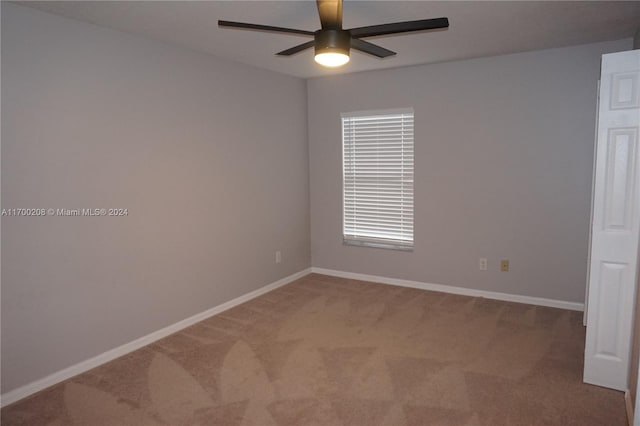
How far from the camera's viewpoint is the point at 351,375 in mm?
3012

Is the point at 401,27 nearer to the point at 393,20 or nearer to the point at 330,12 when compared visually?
the point at 330,12

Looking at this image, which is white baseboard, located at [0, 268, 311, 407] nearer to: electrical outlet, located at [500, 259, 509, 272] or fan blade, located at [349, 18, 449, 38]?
electrical outlet, located at [500, 259, 509, 272]

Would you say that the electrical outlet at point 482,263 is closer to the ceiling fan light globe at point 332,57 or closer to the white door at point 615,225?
the white door at point 615,225

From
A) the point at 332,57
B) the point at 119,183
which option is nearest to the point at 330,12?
the point at 332,57

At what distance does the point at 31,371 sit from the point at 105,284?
2.34 ft

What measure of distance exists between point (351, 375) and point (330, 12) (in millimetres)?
2287

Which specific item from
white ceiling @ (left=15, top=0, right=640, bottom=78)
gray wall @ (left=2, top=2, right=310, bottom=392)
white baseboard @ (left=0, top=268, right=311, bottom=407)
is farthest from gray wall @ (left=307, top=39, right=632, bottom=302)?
white baseboard @ (left=0, top=268, right=311, bottom=407)

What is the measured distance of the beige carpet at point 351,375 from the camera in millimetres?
2564

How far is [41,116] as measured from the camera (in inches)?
112

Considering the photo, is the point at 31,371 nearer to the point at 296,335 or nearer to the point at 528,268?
the point at 296,335

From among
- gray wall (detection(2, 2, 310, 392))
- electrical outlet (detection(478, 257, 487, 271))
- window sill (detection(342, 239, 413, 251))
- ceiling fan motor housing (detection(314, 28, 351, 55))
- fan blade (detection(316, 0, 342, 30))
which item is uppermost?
fan blade (detection(316, 0, 342, 30))

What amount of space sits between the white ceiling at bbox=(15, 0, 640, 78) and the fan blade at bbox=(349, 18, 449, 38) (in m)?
0.43

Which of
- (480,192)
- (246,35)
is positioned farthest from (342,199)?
(246,35)

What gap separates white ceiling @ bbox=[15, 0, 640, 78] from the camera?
2.80 m
